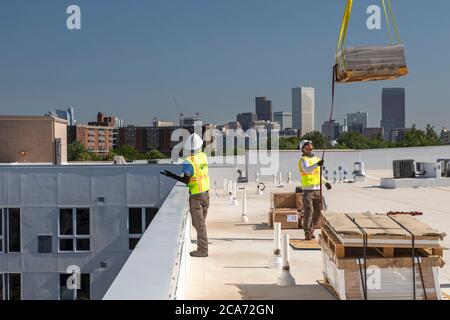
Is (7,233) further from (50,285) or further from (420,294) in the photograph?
(420,294)

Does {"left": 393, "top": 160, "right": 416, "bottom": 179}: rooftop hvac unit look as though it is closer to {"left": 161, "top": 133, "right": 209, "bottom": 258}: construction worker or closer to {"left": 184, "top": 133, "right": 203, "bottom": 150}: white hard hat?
{"left": 161, "top": 133, "right": 209, "bottom": 258}: construction worker

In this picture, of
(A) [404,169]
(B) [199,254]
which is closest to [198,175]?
(B) [199,254]

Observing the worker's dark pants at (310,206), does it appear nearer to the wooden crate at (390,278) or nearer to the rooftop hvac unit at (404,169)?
the wooden crate at (390,278)

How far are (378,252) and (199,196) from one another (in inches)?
153

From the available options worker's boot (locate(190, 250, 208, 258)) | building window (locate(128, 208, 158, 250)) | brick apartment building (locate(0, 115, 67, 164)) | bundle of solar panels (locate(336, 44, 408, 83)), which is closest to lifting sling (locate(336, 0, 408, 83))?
bundle of solar panels (locate(336, 44, 408, 83))

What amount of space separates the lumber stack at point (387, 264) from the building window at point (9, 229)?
24.8 meters

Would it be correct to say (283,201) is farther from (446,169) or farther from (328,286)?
(446,169)

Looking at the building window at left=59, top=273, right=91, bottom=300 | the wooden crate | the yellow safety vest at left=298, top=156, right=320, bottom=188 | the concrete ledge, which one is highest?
the yellow safety vest at left=298, top=156, right=320, bottom=188

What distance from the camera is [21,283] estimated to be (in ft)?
96.9

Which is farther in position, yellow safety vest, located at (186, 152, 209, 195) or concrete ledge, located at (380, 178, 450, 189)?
concrete ledge, located at (380, 178, 450, 189)

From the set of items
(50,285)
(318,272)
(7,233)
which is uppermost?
(318,272)

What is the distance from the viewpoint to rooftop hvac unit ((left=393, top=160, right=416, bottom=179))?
1329 inches

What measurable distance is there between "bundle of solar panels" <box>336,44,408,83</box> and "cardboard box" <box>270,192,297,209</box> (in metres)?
5.36
